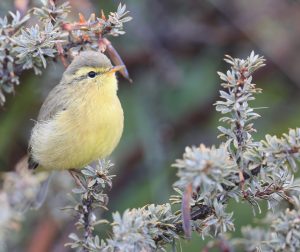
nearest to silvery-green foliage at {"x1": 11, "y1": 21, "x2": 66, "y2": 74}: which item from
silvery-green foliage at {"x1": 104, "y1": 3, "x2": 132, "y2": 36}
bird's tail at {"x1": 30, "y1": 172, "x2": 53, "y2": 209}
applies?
silvery-green foliage at {"x1": 104, "y1": 3, "x2": 132, "y2": 36}

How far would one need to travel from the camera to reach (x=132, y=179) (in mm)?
3705

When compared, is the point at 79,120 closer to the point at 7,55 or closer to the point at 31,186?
the point at 7,55

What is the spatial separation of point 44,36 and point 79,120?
2.87ft

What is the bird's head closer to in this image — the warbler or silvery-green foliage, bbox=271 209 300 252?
the warbler

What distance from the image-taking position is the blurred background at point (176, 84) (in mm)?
3613

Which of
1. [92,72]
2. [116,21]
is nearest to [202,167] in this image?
[116,21]

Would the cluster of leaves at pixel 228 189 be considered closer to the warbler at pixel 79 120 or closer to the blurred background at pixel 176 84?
the warbler at pixel 79 120

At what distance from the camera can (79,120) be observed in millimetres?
2832

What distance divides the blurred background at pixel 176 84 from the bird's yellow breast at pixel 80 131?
523 mm

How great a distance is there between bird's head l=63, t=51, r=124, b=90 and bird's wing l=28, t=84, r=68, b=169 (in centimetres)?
5

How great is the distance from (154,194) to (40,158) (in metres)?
0.91

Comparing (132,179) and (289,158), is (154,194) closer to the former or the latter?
(132,179)

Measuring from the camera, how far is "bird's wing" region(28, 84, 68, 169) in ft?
9.62

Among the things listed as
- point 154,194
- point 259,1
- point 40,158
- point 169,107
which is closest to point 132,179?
point 154,194
